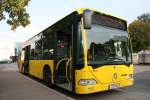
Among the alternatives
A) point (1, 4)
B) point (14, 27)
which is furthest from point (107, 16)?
point (14, 27)

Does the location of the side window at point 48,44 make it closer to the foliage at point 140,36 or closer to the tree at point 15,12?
the tree at point 15,12

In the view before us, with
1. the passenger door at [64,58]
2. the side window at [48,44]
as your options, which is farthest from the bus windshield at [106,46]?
the side window at [48,44]

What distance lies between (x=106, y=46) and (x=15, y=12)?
6.94 meters

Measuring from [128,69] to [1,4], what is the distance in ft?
25.5

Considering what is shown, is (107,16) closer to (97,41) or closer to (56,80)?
(97,41)

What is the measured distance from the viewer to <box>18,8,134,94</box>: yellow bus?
26.5ft

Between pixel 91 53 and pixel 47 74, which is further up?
pixel 91 53

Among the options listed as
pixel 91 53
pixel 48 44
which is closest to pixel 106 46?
pixel 91 53

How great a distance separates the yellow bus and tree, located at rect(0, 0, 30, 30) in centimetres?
375

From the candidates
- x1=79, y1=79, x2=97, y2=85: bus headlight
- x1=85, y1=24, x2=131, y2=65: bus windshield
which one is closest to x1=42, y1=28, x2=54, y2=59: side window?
x1=85, y1=24, x2=131, y2=65: bus windshield

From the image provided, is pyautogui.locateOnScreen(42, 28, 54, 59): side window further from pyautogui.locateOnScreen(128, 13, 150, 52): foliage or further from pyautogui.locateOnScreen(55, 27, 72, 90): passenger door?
pyautogui.locateOnScreen(128, 13, 150, 52): foliage

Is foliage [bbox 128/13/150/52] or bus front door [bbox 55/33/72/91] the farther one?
foliage [bbox 128/13/150/52]

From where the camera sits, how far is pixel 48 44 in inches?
461

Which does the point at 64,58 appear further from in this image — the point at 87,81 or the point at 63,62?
the point at 87,81
